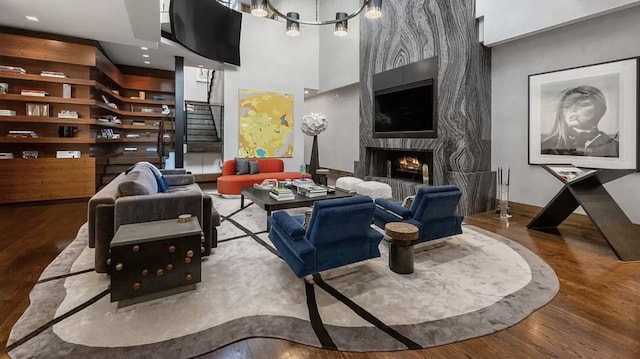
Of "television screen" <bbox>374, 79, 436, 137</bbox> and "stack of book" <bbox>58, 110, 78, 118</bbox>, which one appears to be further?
"television screen" <bbox>374, 79, 436, 137</bbox>

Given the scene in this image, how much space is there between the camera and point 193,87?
426 inches

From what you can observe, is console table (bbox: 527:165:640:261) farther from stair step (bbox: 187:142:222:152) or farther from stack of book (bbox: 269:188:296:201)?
stair step (bbox: 187:142:222:152)

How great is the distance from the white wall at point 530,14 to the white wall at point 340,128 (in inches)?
162

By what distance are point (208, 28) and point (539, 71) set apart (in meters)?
6.73

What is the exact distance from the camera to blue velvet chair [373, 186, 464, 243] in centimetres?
310

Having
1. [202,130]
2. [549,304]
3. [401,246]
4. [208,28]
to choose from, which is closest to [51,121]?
[208,28]

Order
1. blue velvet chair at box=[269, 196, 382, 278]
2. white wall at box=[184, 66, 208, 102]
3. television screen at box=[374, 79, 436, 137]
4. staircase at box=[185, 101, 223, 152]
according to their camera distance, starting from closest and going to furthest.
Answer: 1. blue velvet chair at box=[269, 196, 382, 278]
2. television screen at box=[374, 79, 436, 137]
3. staircase at box=[185, 101, 223, 152]
4. white wall at box=[184, 66, 208, 102]

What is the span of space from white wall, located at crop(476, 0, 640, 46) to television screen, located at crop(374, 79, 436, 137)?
1.25 meters

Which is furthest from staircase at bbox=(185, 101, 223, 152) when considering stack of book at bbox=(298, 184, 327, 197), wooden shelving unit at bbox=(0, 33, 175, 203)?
stack of book at bbox=(298, 184, 327, 197)

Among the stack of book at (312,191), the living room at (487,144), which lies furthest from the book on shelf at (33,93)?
the stack of book at (312,191)

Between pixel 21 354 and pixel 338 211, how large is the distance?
6.68ft

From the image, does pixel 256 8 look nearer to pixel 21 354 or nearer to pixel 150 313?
pixel 150 313

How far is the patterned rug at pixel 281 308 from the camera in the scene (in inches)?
70.2

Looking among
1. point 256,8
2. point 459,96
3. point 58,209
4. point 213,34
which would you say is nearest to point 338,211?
point 256,8
